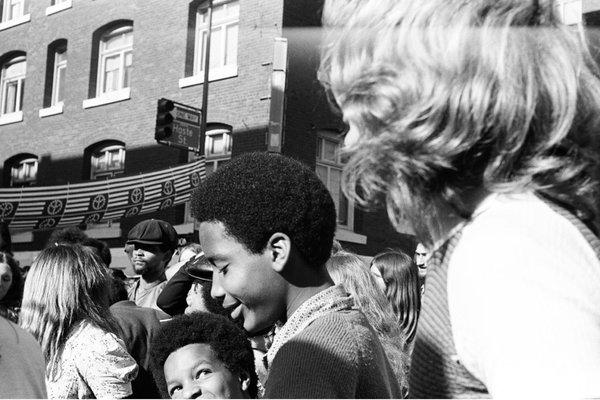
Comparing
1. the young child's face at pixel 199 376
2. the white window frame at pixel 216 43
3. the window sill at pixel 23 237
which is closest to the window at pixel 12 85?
the window sill at pixel 23 237

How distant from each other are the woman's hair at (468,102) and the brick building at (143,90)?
33.3ft

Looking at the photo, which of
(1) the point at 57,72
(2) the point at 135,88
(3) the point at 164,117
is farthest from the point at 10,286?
(1) the point at 57,72

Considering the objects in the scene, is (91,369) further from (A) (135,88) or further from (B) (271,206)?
(A) (135,88)

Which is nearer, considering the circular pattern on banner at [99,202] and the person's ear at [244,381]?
the person's ear at [244,381]

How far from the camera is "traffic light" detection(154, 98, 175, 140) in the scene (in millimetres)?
10836

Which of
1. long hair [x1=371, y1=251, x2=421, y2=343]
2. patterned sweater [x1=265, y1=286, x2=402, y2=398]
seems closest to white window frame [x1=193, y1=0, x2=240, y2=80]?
long hair [x1=371, y1=251, x2=421, y2=343]

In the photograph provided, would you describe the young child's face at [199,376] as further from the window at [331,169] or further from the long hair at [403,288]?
the window at [331,169]

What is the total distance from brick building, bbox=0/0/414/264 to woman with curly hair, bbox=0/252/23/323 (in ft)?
21.6

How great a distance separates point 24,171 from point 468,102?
62.3 ft

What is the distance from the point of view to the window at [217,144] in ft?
48.2

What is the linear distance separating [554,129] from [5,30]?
66.4 feet

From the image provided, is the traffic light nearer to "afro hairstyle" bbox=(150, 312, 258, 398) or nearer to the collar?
"afro hairstyle" bbox=(150, 312, 258, 398)

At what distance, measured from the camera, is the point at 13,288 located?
4.86 meters

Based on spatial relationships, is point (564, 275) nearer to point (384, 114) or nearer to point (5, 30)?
point (384, 114)
